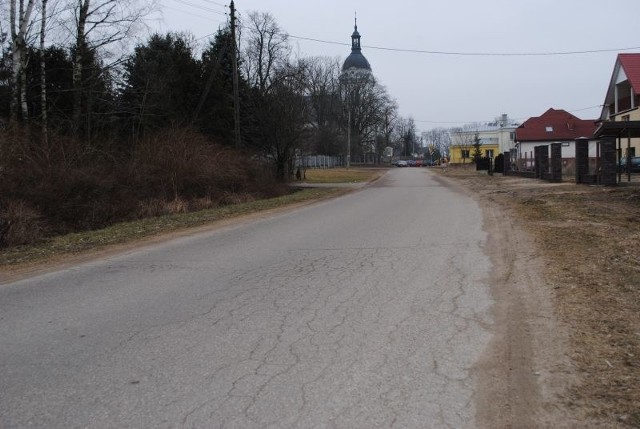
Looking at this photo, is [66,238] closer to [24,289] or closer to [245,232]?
[245,232]

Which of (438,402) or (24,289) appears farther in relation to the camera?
(24,289)

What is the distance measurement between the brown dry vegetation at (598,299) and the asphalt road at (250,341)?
81cm

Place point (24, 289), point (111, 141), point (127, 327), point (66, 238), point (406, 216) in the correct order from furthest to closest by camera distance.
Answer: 1. point (111, 141)
2. point (406, 216)
3. point (66, 238)
4. point (24, 289)
5. point (127, 327)

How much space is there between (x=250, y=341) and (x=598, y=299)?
12.8ft

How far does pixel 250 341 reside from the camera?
16.7ft

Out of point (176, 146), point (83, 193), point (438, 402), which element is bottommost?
point (438, 402)

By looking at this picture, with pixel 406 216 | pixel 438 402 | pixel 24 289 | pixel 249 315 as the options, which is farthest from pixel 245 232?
pixel 438 402

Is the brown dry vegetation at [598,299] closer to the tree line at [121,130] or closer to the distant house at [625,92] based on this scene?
the tree line at [121,130]

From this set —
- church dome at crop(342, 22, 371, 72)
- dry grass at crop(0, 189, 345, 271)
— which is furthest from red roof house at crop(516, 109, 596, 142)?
dry grass at crop(0, 189, 345, 271)

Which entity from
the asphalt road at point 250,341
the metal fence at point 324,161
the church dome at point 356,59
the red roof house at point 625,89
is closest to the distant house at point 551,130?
the red roof house at point 625,89

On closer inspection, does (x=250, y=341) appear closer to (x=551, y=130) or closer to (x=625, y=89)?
(x=625, y=89)

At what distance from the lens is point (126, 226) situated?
15.1 meters

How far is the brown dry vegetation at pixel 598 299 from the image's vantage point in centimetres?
380

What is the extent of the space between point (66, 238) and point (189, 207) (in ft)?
24.4
